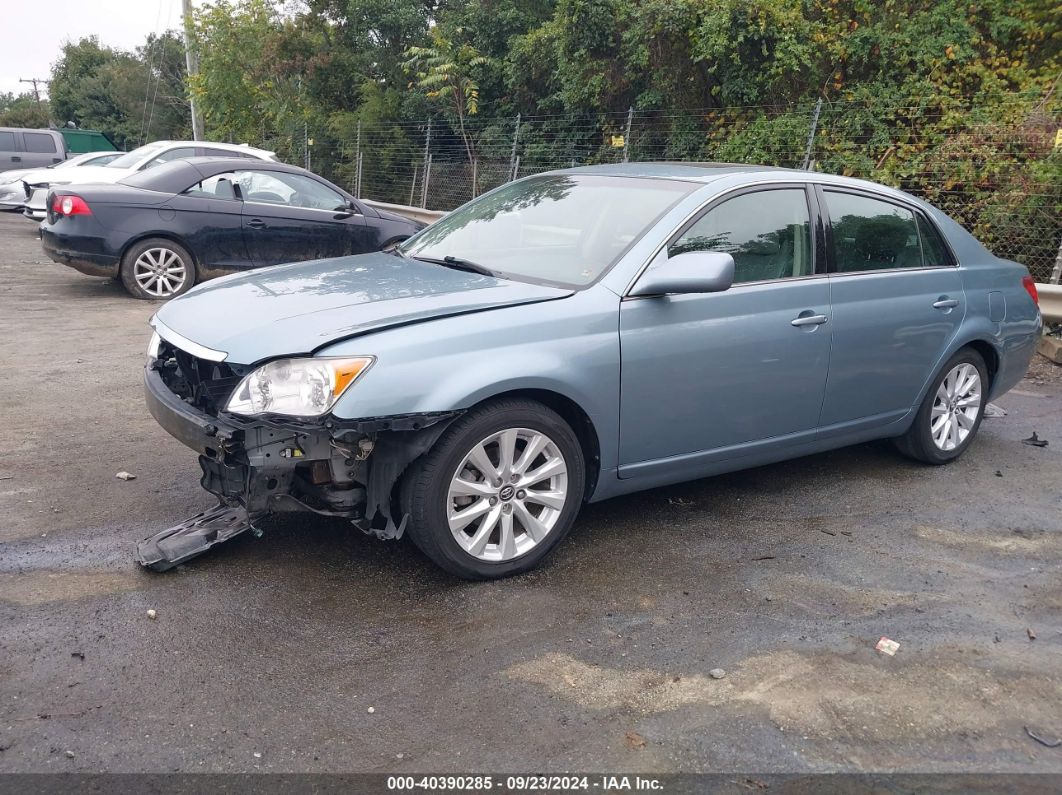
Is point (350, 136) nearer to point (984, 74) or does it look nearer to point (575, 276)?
point (984, 74)

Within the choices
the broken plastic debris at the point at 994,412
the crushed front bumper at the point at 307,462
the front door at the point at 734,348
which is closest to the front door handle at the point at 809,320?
the front door at the point at 734,348

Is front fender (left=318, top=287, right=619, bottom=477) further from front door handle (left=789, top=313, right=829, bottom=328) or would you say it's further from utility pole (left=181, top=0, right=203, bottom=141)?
utility pole (left=181, top=0, right=203, bottom=141)

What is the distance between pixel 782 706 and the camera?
3082mm

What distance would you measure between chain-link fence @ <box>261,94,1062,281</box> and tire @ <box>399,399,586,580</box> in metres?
7.61

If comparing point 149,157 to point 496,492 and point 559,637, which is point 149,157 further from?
point 559,637

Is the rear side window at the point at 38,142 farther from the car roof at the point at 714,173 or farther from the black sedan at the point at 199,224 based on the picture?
the car roof at the point at 714,173

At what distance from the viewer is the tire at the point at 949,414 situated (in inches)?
215

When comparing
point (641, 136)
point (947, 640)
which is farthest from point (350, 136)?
point (947, 640)

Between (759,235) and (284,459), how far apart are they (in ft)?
8.28

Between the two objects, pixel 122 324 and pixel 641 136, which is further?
pixel 641 136

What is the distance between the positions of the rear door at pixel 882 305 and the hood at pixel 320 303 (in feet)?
5.49

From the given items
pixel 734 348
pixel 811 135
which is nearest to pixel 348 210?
pixel 811 135

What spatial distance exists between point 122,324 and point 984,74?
35.6 feet

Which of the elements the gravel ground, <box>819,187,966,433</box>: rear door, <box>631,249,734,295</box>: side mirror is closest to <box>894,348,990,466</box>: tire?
<box>819,187,966,433</box>: rear door
